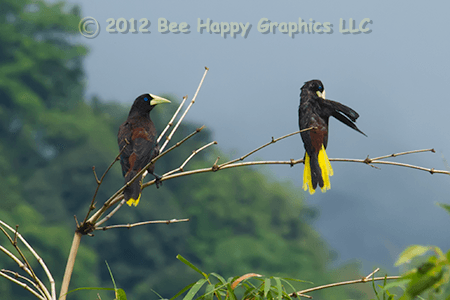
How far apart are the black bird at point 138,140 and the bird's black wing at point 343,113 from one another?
81 cm

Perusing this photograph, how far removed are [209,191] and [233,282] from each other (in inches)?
1494

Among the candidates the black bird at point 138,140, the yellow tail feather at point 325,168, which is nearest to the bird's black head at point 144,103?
the black bird at point 138,140

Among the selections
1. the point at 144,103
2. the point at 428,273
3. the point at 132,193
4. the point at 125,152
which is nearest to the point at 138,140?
the point at 125,152

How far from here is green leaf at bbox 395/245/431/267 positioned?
23.4 inches

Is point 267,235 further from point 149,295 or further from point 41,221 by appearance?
point 41,221

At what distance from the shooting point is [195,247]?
120ft

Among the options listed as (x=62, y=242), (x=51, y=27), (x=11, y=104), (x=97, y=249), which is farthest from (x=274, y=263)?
(x=51, y=27)

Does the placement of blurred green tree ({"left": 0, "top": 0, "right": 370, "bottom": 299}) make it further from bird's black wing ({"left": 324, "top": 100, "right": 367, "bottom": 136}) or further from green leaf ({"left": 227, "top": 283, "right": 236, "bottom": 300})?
green leaf ({"left": 227, "top": 283, "right": 236, "bottom": 300})

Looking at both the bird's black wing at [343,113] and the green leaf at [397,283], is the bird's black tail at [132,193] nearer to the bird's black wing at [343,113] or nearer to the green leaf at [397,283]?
the bird's black wing at [343,113]

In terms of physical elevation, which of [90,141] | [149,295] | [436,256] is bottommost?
[149,295]

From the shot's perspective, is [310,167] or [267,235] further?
[267,235]

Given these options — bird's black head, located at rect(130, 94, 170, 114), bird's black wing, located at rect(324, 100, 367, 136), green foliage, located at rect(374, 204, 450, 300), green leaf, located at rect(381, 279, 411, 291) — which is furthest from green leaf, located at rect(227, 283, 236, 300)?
bird's black head, located at rect(130, 94, 170, 114)

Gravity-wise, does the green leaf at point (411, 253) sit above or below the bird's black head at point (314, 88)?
below

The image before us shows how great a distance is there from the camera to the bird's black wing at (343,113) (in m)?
2.03
